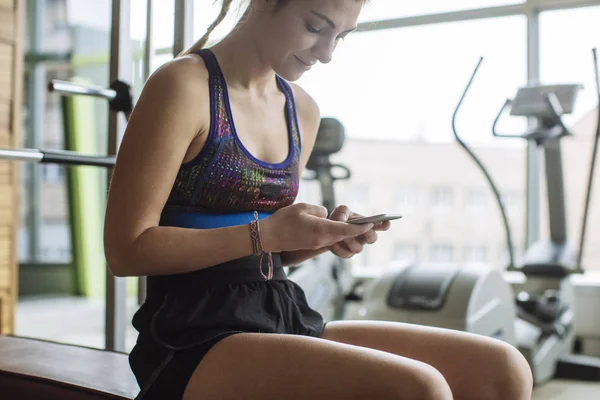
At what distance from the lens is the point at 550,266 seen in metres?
3.10


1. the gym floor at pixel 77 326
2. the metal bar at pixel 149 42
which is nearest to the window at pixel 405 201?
the gym floor at pixel 77 326

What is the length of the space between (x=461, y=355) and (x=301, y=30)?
0.60m

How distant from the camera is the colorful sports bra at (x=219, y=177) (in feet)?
3.55

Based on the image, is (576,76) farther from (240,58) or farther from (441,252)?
(240,58)

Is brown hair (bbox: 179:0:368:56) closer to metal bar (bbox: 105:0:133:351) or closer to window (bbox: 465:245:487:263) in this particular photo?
metal bar (bbox: 105:0:133:351)

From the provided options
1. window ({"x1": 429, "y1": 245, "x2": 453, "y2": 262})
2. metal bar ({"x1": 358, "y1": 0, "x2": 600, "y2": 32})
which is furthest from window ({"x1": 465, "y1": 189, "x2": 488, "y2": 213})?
metal bar ({"x1": 358, "y1": 0, "x2": 600, "y2": 32})

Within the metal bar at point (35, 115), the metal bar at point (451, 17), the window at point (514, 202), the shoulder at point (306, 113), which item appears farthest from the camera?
the metal bar at point (35, 115)

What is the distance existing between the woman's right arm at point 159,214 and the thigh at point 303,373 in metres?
0.14

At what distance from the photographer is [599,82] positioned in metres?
2.67

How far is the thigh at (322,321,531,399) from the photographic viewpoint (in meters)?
1.04

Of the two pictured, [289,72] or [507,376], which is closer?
[507,376]

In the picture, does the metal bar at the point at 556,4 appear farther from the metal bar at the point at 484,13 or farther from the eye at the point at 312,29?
the eye at the point at 312,29

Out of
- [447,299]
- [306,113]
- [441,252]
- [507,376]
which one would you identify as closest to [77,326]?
[441,252]

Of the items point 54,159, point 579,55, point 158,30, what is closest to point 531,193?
point 579,55
